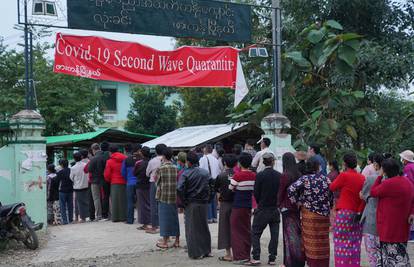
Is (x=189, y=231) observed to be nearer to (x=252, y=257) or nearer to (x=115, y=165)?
(x=252, y=257)

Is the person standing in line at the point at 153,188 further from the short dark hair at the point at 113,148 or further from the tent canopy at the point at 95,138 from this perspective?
the tent canopy at the point at 95,138

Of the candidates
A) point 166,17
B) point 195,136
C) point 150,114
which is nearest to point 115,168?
point 166,17

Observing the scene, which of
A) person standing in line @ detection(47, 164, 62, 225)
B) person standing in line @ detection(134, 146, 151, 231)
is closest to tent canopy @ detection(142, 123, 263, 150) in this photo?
person standing in line @ detection(47, 164, 62, 225)

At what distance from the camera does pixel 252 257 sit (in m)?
7.94

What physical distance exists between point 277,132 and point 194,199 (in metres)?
3.88

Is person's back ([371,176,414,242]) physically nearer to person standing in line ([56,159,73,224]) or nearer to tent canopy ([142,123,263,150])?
person standing in line ([56,159,73,224])

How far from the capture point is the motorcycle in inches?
345

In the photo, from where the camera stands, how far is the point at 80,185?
12.4 m

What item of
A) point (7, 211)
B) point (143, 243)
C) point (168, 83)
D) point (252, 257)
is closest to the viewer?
point (252, 257)

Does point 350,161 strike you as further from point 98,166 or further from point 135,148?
point 98,166

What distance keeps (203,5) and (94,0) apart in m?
2.26

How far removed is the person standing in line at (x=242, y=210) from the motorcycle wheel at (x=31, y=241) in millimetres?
3342

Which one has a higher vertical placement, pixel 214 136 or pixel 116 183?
pixel 214 136

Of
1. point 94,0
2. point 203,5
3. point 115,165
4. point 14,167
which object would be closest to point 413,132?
point 203,5
